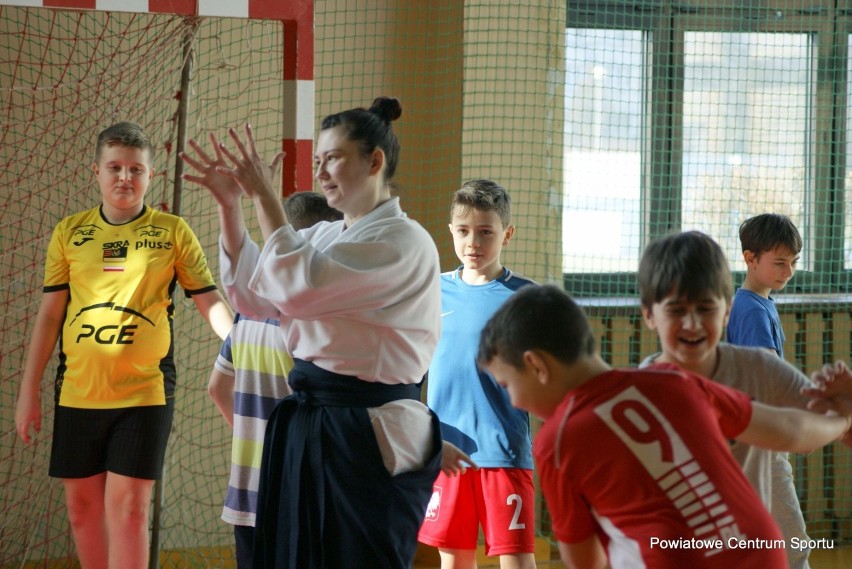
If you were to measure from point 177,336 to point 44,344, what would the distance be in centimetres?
116

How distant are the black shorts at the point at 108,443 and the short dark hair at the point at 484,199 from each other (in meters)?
1.21

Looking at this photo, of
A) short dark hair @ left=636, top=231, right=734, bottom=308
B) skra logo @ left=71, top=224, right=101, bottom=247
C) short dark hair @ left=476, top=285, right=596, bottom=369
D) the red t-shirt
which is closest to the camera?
the red t-shirt

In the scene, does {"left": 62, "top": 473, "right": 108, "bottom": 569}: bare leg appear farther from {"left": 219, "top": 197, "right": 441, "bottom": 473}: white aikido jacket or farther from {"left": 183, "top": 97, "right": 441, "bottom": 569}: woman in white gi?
{"left": 219, "top": 197, "right": 441, "bottom": 473}: white aikido jacket

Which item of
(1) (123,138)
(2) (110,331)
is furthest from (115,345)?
(1) (123,138)

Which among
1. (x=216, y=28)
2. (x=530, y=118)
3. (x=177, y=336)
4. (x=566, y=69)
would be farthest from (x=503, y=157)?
(x=177, y=336)

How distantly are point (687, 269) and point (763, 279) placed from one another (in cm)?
149

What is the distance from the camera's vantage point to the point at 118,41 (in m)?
4.14

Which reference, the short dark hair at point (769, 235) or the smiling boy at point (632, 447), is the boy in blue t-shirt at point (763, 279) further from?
the smiling boy at point (632, 447)

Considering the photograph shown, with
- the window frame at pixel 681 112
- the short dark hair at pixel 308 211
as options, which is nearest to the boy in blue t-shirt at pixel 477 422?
the short dark hair at pixel 308 211

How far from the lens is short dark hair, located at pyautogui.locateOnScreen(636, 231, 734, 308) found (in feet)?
5.62

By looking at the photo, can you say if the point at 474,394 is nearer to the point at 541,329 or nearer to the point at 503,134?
the point at 541,329

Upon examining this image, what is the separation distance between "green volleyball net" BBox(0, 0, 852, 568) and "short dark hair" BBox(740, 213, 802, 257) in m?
1.50

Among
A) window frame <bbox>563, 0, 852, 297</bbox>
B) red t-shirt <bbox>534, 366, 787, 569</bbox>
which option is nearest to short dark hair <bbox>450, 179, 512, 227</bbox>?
red t-shirt <bbox>534, 366, 787, 569</bbox>

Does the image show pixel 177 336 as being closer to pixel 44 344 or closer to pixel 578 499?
pixel 44 344
